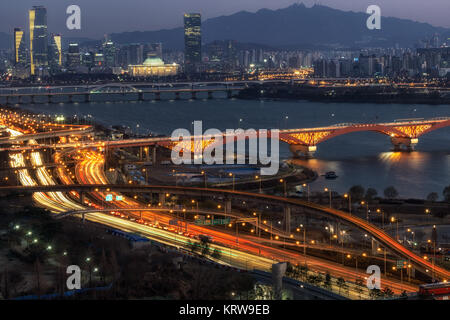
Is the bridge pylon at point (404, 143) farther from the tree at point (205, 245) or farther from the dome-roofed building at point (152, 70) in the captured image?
the dome-roofed building at point (152, 70)


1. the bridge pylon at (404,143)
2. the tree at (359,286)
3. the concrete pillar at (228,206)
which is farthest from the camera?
the bridge pylon at (404,143)

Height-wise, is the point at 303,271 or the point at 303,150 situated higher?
the point at 303,271

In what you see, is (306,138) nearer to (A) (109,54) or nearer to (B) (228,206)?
(B) (228,206)

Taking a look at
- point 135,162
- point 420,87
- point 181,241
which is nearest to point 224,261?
point 181,241

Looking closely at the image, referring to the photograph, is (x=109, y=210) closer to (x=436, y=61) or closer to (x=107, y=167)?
(x=107, y=167)

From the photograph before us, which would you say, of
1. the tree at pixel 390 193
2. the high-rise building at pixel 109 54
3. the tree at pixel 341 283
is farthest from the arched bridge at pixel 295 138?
the high-rise building at pixel 109 54

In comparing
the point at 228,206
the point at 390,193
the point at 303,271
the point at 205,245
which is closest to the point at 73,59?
the point at 390,193
